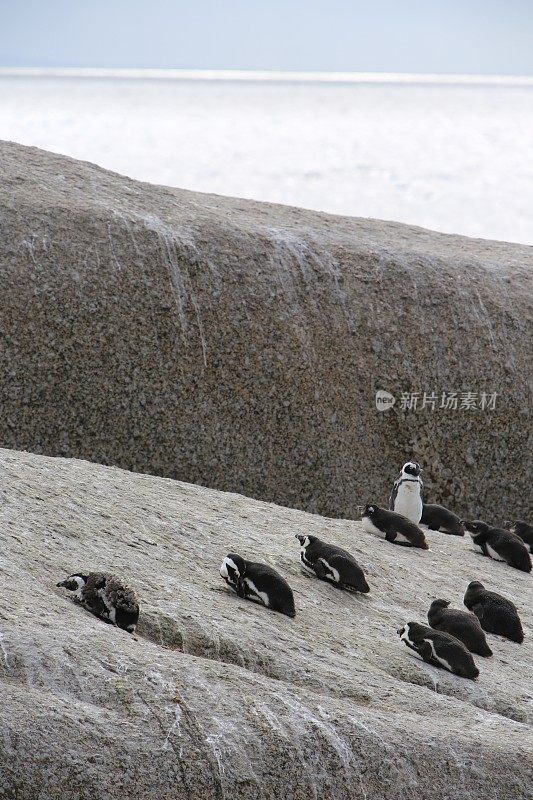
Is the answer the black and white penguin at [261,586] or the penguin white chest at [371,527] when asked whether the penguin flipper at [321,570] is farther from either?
the penguin white chest at [371,527]

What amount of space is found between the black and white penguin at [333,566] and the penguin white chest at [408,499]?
2760 mm

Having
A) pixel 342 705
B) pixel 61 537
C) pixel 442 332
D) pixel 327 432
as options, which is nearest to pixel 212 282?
pixel 327 432

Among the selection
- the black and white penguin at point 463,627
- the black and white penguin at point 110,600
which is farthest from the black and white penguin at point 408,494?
the black and white penguin at point 110,600

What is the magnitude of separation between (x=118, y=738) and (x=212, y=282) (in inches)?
295

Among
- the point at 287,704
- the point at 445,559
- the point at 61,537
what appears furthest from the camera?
the point at 445,559

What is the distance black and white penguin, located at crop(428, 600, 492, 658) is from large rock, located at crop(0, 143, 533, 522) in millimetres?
4729

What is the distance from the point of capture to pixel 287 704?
499 centimetres

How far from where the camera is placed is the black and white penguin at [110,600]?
5324 millimetres

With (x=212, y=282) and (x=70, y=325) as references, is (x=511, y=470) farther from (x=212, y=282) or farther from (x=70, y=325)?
(x=70, y=325)

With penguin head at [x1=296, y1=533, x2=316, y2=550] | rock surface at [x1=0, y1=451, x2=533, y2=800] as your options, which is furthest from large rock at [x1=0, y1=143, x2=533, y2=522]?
penguin head at [x1=296, y1=533, x2=316, y2=550]

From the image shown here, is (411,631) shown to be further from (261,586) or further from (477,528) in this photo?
(477,528)

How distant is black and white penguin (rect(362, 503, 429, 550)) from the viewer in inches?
348

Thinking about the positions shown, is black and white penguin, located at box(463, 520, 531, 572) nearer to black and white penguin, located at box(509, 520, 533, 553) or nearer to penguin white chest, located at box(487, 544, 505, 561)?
penguin white chest, located at box(487, 544, 505, 561)

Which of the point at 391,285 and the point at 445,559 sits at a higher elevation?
the point at 391,285
